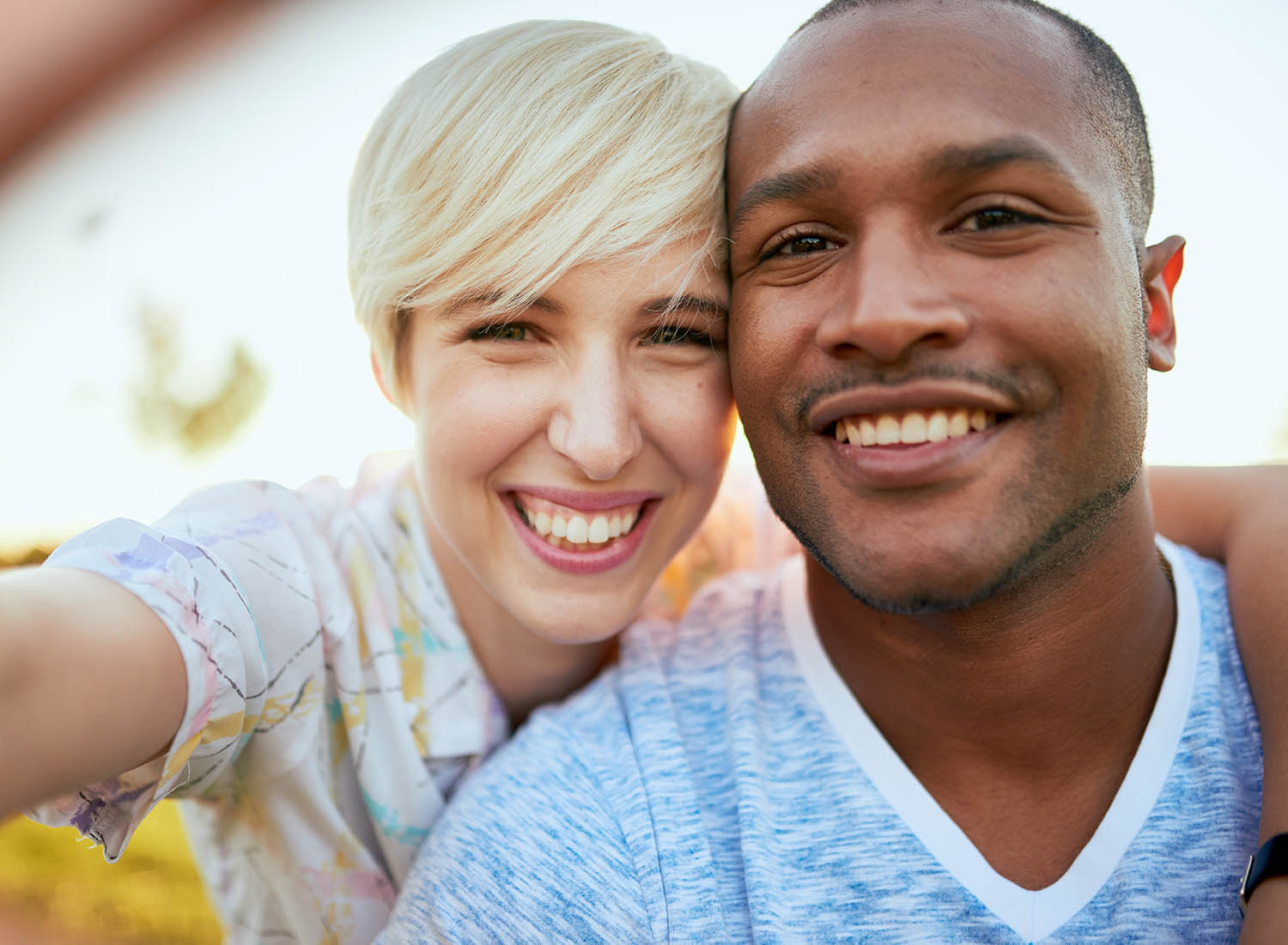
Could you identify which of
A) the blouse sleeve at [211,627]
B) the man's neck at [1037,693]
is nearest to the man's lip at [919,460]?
the man's neck at [1037,693]

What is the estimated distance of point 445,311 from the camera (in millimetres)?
1889

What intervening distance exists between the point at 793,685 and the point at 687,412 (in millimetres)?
615

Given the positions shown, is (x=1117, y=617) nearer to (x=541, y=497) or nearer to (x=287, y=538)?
(x=541, y=497)

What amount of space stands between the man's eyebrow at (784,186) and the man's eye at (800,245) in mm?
76

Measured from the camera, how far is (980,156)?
155 centimetres

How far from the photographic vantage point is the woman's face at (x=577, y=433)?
174 centimetres

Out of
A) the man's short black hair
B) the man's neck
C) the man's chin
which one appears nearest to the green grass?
the man's neck

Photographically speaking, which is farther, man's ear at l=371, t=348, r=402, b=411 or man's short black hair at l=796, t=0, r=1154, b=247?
man's ear at l=371, t=348, r=402, b=411

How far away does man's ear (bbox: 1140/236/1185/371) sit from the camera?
1866mm

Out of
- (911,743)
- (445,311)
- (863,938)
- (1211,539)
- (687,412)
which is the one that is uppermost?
(445,311)

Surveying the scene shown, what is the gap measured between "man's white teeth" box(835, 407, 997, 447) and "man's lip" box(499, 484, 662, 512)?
0.52m

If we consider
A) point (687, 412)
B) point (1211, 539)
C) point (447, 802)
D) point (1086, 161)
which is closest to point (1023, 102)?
point (1086, 161)

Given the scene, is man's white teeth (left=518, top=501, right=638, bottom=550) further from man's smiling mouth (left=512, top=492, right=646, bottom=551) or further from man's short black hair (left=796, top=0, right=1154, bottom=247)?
man's short black hair (left=796, top=0, right=1154, bottom=247)

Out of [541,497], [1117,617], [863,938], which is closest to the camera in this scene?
[863,938]
